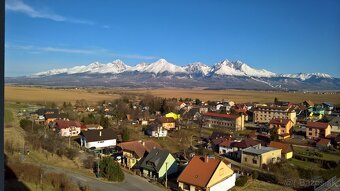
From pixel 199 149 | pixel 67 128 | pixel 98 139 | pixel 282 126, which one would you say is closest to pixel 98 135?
pixel 98 139

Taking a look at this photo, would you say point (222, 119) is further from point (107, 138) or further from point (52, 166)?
point (52, 166)

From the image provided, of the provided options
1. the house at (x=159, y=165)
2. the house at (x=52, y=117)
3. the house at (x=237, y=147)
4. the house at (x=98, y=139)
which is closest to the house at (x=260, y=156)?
the house at (x=237, y=147)

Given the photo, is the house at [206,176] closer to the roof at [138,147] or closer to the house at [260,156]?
the house at [260,156]

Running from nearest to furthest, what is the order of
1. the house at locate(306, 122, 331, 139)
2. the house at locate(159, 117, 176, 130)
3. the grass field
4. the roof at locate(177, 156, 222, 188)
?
the roof at locate(177, 156, 222, 188), the grass field, the house at locate(306, 122, 331, 139), the house at locate(159, 117, 176, 130)

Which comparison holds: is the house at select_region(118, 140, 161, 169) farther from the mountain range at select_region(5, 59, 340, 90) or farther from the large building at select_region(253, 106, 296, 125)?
the mountain range at select_region(5, 59, 340, 90)

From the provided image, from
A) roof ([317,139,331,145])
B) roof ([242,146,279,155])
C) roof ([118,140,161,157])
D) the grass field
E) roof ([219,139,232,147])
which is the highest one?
roof ([118,140,161,157])

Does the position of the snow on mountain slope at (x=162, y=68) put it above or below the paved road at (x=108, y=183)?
above

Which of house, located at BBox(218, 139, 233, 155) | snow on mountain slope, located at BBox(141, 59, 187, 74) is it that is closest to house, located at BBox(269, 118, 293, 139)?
house, located at BBox(218, 139, 233, 155)
